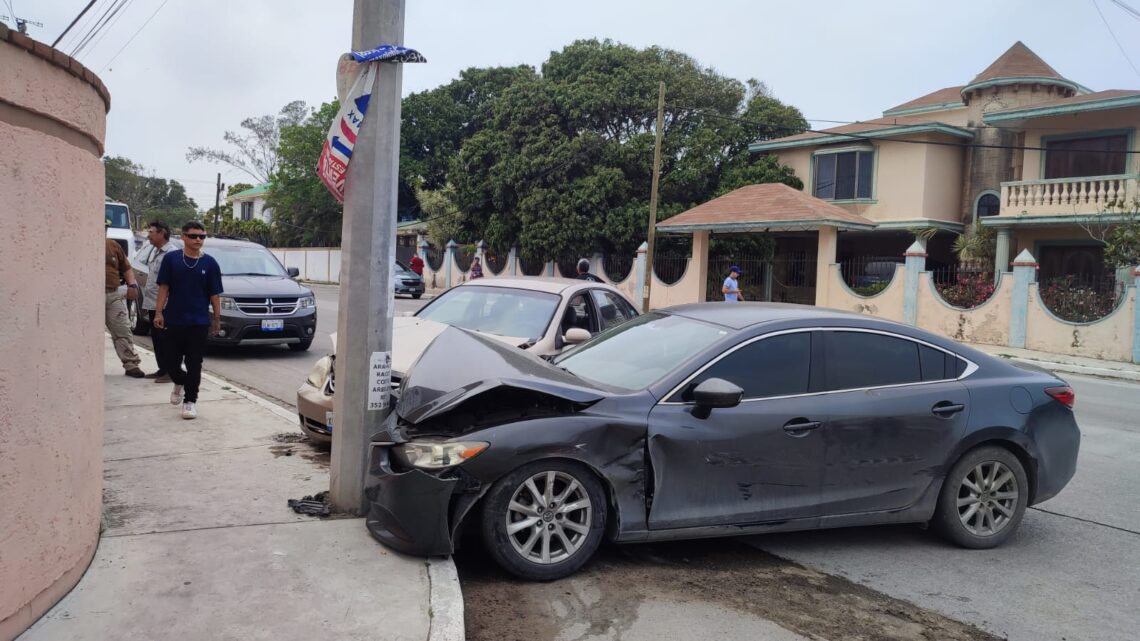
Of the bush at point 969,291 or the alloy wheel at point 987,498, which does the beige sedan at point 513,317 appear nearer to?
the alloy wheel at point 987,498

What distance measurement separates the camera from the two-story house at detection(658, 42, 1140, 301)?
79.1ft

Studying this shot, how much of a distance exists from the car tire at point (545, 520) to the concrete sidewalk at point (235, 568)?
1.09 ft

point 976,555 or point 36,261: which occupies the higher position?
point 36,261

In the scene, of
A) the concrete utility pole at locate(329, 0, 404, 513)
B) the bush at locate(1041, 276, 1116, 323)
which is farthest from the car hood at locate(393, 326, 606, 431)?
the bush at locate(1041, 276, 1116, 323)

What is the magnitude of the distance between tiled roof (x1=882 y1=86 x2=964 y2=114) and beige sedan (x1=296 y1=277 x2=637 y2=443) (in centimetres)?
2661

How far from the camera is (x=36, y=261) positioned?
137 inches

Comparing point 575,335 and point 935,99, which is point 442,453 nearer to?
point 575,335

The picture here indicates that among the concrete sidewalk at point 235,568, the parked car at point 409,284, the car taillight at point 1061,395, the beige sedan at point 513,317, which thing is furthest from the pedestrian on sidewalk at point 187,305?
the parked car at point 409,284

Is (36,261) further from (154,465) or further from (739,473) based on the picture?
(739,473)

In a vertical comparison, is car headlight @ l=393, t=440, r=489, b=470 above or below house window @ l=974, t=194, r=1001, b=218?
below

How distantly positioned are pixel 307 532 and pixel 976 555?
4.07 m

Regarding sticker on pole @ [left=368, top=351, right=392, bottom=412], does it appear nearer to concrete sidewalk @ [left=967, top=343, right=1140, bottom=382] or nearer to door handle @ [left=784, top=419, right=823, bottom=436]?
door handle @ [left=784, top=419, right=823, bottom=436]

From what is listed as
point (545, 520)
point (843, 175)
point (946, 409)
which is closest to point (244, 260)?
point (545, 520)

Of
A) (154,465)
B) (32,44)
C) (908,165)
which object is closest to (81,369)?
(32,44)
